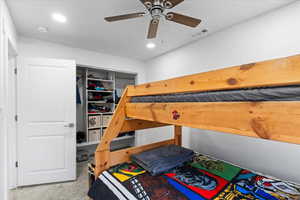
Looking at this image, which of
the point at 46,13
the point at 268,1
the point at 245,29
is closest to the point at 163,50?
the point at 245,29

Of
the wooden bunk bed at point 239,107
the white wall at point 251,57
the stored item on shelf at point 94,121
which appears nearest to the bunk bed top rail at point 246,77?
the wooden bunk bed at point 239,107

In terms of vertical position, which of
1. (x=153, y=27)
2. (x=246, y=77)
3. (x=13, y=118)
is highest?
(x=153, y=27)

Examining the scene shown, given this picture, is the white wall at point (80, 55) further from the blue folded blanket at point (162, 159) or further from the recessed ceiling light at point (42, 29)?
the blue folded blanket at point (162, 159)

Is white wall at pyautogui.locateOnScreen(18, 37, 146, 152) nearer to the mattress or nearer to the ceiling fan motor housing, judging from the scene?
the ceiling fan motor housing

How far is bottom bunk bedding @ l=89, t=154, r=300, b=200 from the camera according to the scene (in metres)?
1.09

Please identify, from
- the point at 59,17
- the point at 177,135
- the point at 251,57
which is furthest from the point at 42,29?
the point at 251,57

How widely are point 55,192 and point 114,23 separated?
258 cm

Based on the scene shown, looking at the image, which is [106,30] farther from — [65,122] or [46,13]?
[65,122]

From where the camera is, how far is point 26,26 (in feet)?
6.54

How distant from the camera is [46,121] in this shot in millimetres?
2266

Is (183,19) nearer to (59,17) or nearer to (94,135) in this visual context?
(59,17)

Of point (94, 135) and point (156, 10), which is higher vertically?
point (156, 10)

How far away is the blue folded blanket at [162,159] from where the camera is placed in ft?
4.75

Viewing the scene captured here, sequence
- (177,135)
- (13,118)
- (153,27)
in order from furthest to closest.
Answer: (177,135) < (13,118) < (153,27)
